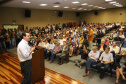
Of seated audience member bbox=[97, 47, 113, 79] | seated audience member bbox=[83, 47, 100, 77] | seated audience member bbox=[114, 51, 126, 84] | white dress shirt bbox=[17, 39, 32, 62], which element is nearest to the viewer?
white dress shirt bbox=[17, 39, 32, 62]

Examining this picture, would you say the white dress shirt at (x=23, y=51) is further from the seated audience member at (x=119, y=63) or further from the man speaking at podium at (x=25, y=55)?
the seated audience member at (x=119, y=63)

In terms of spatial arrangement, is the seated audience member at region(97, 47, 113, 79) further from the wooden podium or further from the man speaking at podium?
the man speaking at podium

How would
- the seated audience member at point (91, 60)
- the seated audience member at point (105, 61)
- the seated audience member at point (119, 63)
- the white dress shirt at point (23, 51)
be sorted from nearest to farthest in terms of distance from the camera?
the white dress shirt at point (23, 51)
the seated audience member at point (119, 63)
the seated audience member at point (105, 61)
the seated audience member at point (91, 60)

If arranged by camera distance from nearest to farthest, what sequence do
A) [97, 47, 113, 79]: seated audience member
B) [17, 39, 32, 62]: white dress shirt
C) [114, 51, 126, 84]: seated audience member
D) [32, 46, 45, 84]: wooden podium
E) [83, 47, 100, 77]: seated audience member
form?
[17, 39, 32, 62]: white dress shirt < [32, 46, 45, 84]: wooden podium < [114, 51, 126, 84]: seated audience member < [97, 47, 113, 79]: seated audience member < [83, 47, 100, 77]: seated audience member

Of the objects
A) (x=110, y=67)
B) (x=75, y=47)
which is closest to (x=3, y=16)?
(x=75, y=47)

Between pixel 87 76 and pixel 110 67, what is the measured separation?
0.75 metres

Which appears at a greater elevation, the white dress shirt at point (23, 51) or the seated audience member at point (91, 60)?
the white dress shirt at point (23, 51)

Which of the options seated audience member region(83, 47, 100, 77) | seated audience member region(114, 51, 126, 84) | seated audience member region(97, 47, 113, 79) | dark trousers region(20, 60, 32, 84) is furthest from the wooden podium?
seated audience member region(114, 51, 126, 84)

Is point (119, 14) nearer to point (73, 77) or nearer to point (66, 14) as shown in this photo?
point (66, 14)

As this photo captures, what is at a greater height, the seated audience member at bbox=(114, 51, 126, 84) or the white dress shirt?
the white dress shirt

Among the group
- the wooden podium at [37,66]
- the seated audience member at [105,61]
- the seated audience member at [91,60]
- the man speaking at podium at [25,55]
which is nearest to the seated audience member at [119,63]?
the seated audience member at [105,61]

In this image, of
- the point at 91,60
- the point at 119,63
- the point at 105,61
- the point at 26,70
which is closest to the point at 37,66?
the point at 26,70

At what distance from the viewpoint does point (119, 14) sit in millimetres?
13602

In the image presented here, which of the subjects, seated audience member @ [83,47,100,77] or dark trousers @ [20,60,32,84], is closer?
dark trousers @ [20,60,32,84]
